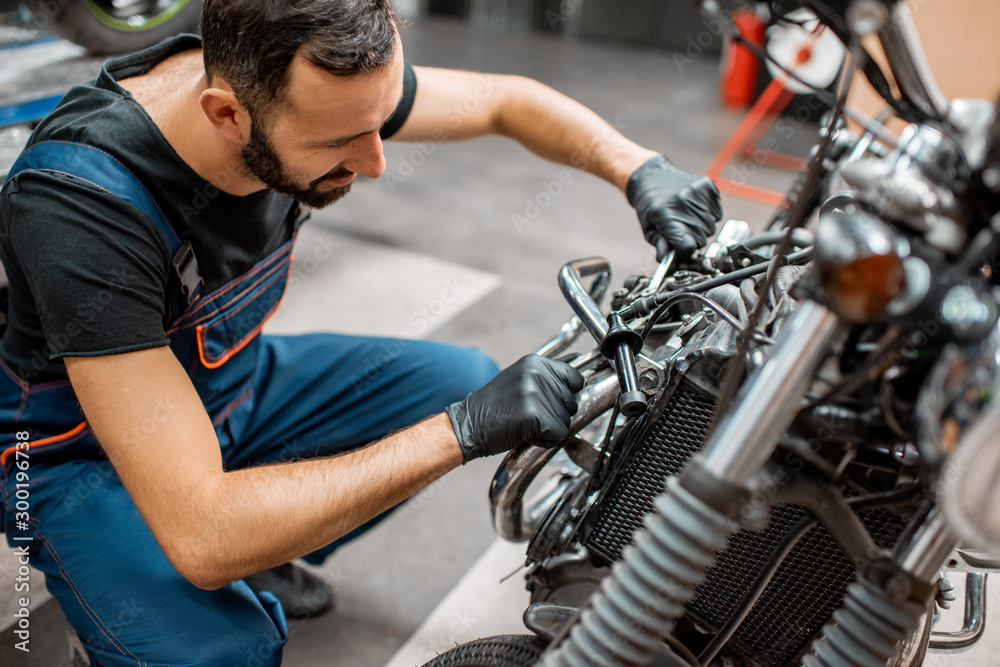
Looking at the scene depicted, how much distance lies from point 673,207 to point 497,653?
0.79m

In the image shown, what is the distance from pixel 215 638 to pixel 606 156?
113cm

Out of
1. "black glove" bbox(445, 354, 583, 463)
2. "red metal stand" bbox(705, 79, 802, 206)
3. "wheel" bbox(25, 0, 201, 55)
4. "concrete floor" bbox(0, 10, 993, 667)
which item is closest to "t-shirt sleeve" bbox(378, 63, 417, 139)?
"black glove" bbox(445, 354, 583, 463)

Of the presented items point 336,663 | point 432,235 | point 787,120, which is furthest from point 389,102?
point 787,120

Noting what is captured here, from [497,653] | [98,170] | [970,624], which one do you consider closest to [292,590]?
[497,653]

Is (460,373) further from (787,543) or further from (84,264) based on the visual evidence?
(787,543)

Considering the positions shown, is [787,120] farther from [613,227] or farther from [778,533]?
[778,533]

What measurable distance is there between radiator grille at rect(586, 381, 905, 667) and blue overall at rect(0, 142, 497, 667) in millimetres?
633

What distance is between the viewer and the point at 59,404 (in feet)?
4.12

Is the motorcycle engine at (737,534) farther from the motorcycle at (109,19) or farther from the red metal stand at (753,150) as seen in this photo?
the red metal stand at (753,150)

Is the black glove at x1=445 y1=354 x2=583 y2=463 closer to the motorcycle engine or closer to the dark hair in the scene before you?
the motorcycle engine

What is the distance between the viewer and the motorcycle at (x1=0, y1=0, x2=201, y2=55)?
266 cm

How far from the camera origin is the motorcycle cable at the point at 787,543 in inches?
27.8

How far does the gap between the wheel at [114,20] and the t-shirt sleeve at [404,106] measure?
1617mm

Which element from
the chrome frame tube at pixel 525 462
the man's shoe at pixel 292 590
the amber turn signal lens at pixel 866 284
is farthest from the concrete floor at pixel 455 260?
the amber turn signal lens at pixel 866 284
